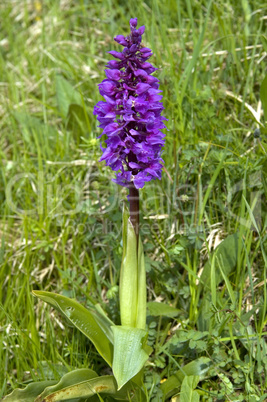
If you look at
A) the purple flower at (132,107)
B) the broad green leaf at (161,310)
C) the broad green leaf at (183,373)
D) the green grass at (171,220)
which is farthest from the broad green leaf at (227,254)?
the purple flower at (132,107)

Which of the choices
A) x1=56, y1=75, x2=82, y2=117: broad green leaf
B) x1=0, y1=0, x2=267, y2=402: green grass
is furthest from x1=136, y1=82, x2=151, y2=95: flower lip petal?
x1=56, y1=75, x2=82, y2=117: broad green leaf

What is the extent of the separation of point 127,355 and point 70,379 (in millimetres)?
264

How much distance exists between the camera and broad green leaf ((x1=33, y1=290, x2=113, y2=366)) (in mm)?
1830

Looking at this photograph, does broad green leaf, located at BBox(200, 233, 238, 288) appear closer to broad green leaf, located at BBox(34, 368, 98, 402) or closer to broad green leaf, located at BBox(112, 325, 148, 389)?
broad green leaf, located at BBox(112, 325, 148, 389)

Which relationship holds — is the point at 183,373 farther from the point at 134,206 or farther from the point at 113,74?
the point at 113,74

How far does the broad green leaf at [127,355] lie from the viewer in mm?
1791

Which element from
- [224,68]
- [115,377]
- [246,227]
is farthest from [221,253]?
[224,68]

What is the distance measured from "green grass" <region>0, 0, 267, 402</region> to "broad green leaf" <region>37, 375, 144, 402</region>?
4.0 inches

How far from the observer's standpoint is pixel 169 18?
3631mm

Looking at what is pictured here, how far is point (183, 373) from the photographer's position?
2012 mm

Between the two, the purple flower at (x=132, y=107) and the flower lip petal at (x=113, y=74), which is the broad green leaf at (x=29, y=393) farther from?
the flower lip petal at (x=113, y=74)

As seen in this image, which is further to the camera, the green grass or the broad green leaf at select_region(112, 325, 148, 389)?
the green grass

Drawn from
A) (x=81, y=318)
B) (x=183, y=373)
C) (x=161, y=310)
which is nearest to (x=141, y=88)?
(x=81, y=318)

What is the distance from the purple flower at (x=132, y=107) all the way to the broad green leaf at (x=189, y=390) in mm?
889
